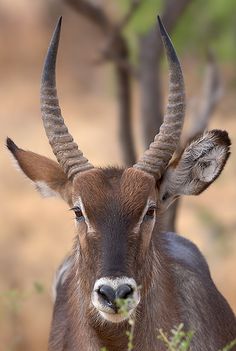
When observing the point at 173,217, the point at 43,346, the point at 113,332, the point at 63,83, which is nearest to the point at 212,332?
the point at 113,332

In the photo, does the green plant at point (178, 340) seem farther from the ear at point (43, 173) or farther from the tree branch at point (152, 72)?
the tree branch at point (152, 72)

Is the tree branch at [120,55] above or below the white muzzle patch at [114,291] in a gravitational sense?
above

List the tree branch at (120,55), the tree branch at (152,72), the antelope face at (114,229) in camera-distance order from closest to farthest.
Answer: the antelope face at (114,229) < the tree branch at (120,55) < the tree branch at (152,72)

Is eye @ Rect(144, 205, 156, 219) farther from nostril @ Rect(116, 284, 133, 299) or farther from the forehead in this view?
nostril @ Rect(116, 284, 133, 299)

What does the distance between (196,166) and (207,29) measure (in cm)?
1075

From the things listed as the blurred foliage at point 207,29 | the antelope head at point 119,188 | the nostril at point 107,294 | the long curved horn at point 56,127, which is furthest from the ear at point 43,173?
the blurred foliage at point 207,29

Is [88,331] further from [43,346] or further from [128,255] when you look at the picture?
[43,346]

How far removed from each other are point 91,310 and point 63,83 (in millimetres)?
26272

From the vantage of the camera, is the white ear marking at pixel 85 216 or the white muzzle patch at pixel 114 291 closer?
the white muzzle patch at pixel 114 291

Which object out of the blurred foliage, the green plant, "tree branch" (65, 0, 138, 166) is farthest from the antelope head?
the blurred foliage

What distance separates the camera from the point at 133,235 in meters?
8.15

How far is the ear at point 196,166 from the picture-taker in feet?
28.7

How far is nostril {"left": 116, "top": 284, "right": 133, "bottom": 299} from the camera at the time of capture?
25.0 ft

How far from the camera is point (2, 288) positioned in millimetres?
19828
